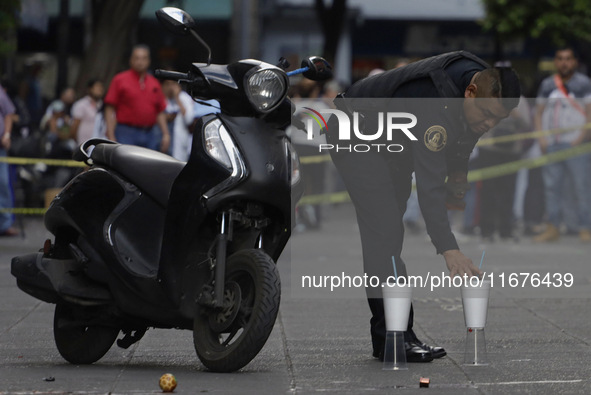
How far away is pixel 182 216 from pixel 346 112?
1.06 metres

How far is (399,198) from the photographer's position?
16.8ft

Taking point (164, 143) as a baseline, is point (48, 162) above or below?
below

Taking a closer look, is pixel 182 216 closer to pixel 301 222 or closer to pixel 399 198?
pixel 399 198

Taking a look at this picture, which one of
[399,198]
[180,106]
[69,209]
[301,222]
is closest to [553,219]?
[301,222]

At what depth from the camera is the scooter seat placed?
189 inches

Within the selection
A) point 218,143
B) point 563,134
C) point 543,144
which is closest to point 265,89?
point 218,143

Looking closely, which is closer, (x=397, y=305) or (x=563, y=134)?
(x=397, y=305)

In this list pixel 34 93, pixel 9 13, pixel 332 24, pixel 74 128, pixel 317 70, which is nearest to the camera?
pixel 317 70

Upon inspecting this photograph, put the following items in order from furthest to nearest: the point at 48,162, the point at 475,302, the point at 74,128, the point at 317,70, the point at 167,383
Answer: the point at 74,128 < the point at 48,162 < the point at 317,70 < the point at 475,302 < the point at 167,383

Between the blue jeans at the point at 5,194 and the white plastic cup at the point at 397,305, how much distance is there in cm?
715

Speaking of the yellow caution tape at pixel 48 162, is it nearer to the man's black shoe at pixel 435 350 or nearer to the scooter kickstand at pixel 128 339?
the scooter kickstand at pixel 128 339

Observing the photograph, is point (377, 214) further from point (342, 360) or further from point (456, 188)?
point (342, 360)

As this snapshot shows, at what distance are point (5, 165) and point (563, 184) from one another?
20.8 ft

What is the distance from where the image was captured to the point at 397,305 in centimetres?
461
